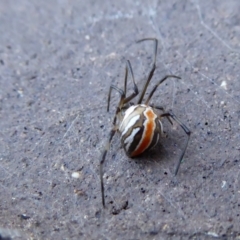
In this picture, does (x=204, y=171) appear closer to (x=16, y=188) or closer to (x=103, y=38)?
(x=16, y=188)

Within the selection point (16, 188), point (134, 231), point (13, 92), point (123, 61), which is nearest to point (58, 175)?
point (16, 188)

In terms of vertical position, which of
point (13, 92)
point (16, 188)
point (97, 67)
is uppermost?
point (97, 67)

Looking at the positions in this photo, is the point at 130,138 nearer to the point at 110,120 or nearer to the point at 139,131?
the point at 139,131

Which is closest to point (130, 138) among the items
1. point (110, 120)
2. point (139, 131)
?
point (139, 131)
